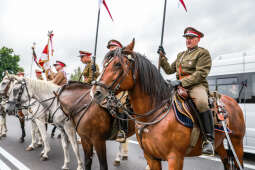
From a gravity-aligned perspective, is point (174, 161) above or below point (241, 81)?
below

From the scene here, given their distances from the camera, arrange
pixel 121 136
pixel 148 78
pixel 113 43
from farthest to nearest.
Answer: pixel 113 43, pixel 121 136, pixel 148 78

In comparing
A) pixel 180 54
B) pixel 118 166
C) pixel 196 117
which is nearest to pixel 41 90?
pixel 118 166

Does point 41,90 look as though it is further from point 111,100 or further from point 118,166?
point 111,100

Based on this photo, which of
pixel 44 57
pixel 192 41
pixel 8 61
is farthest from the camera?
pixel 8 61

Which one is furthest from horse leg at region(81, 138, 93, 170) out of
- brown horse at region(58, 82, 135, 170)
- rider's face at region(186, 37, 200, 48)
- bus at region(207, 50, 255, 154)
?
bus at region(207, 50, 255, 154)

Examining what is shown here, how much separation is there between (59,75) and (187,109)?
461cm

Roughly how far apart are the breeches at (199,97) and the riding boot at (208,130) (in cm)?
8

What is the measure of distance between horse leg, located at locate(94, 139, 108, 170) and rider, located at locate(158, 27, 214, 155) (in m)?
1.85

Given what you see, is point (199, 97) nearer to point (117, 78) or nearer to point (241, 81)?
point (117, 78)

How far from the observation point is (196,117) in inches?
97.7

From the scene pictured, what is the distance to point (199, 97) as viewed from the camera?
2.48 meters

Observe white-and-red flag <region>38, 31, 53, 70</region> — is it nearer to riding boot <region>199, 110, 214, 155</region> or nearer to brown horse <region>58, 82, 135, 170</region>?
brown horse <region>58, 82, 135, 170</region>

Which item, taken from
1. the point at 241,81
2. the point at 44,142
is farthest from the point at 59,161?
the point at 241,81

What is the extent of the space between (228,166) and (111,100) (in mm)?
Answer: 2765
